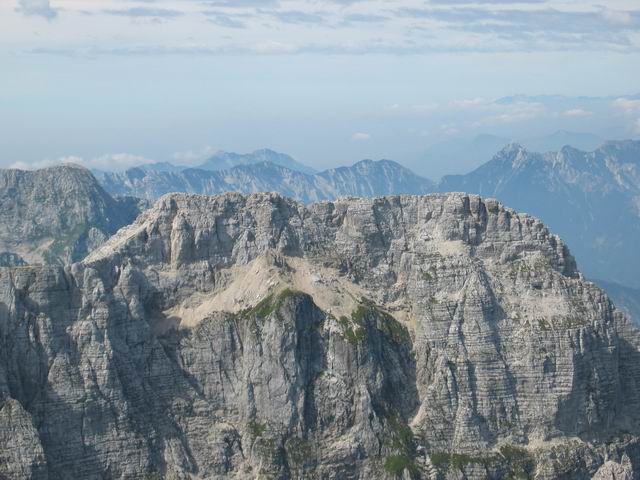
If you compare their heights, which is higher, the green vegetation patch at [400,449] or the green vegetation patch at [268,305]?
the green vegetation patch at [268,305]

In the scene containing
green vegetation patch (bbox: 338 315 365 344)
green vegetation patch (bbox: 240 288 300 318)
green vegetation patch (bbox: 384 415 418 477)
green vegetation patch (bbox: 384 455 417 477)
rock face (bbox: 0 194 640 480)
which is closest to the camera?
rock face (bbox: 0 194 640 480)

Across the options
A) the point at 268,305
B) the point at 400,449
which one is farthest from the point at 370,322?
the point at 400,449

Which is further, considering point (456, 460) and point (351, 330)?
point (351, 330)

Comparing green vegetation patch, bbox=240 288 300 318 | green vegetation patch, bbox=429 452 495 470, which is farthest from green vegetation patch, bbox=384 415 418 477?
green vegetation patch, bbox=240 288 300 318

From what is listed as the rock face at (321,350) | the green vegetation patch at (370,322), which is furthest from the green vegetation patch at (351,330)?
the rock face at (321,350)

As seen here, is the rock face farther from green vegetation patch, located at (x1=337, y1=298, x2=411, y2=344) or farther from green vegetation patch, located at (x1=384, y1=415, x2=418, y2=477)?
green vegetation patch, located at (x1=337, y1=298, x2=411, y2=344)

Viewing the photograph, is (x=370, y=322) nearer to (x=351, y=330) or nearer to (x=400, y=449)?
(x=351, y=330)

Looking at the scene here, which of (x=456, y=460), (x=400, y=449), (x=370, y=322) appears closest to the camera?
(x=400, y=449)

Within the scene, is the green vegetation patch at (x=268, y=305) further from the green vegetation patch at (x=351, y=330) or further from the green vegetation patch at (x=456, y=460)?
the green vegetation patch at (x=456, y=460)
